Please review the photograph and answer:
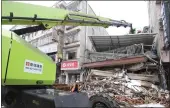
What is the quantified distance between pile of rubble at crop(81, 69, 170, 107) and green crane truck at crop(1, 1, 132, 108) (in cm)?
826

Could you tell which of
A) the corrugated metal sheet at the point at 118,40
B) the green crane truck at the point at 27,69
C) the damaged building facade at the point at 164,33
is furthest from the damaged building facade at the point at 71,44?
the green crane truck at the point at 27,69

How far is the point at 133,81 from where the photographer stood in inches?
559

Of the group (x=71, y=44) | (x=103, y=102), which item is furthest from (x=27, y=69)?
(x=71, y=44)

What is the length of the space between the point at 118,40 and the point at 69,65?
589 cm

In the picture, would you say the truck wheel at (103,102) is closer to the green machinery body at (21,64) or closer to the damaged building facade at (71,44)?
the green machinery body at (21,64)

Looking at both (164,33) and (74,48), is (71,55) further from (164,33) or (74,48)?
(164,33)

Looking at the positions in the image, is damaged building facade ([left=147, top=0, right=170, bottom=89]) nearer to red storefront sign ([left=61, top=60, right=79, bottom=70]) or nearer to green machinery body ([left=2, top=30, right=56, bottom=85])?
red storefront sign ([left=61, top=60, right=79, bottom=70])

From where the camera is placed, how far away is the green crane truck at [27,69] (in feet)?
10.6

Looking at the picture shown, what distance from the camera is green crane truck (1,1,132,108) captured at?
3246 millimetres

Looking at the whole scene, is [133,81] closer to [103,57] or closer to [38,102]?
[103,57]

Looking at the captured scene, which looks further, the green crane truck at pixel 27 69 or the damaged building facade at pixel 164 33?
the damaged building facade at pixel 164 33

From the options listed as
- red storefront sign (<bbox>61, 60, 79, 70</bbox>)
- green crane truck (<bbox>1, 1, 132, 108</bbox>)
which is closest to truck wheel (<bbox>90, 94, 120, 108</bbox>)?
green crane truck (<bbox>1, 1, 132, 108</bbox>)

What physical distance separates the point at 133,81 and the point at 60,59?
33.3ft

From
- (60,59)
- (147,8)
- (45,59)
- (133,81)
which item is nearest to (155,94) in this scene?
(133,81)
